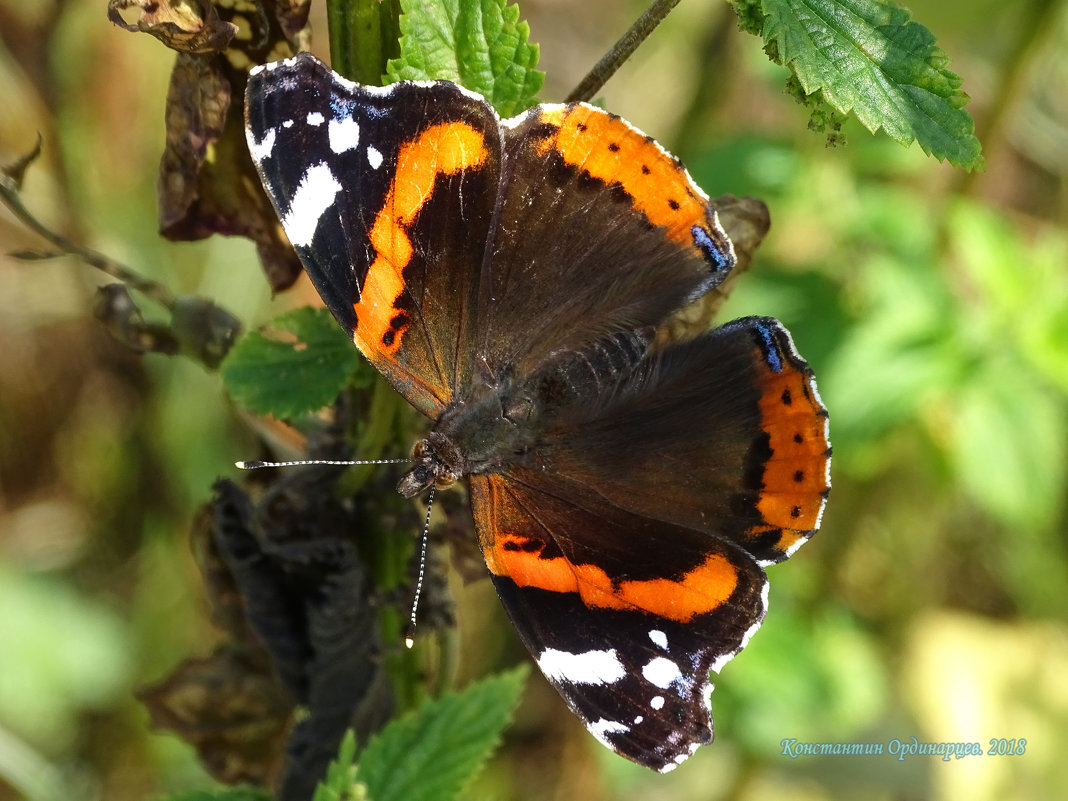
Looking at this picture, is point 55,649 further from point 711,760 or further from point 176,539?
point 711,760

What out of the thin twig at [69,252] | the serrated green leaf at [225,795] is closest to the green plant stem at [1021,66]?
the thin twig at [69,252]

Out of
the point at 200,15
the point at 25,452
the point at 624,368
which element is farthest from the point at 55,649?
the point at 200,15

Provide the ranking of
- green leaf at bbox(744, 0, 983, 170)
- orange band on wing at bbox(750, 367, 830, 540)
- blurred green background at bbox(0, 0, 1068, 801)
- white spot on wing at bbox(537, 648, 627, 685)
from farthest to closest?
blurred green background at bbox(0, 0, 1068, 801) < orange band on wing at bbox(750, 367, 830, 540) < white spot on wing at bbox(537, 648, 627, 685) < green leaf at bbox(744, 0, 983, 170)

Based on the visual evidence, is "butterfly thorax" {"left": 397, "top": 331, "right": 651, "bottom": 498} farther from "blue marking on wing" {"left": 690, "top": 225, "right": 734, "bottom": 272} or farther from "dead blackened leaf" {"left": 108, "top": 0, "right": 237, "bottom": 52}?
"dead blackened leaf" {"left": 108, "top": 0, "right": 237, "bottom": 52}

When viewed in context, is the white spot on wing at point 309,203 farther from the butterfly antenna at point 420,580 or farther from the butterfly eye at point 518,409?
the butterfly eye at point 518,409

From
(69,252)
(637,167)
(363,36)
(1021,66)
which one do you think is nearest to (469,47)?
(363,36)

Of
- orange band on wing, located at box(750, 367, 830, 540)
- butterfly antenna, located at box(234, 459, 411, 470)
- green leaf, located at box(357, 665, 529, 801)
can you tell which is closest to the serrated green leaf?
green leaf, located at box(357, 665, 529, 801)
